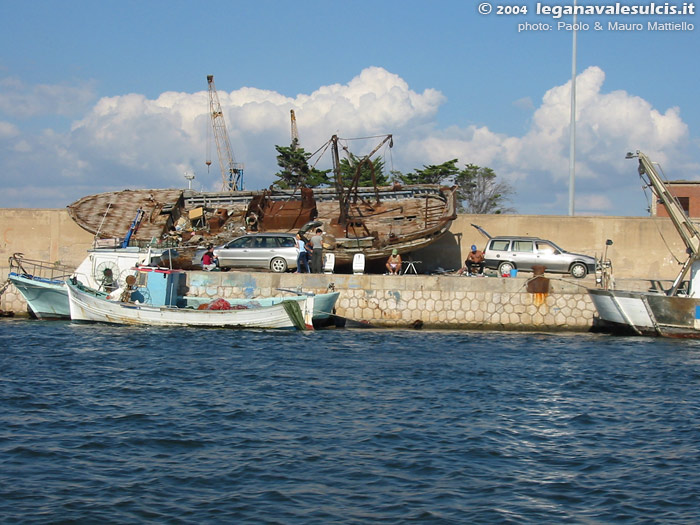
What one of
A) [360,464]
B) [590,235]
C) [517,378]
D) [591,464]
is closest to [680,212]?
[590,235]

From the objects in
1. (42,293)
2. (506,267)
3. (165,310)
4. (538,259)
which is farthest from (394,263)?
(42,293)

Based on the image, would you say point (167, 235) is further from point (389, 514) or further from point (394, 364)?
point (389, 514)

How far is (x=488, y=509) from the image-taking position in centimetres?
939

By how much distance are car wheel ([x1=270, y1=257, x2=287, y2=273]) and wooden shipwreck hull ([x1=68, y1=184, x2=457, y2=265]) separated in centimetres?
181

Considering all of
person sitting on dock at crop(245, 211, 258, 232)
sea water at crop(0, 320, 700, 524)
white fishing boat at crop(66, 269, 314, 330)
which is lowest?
sea water at crop(0, 320, 700, 524)

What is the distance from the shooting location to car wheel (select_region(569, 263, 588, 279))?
88.6 ft

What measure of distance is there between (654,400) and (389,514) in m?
8.24

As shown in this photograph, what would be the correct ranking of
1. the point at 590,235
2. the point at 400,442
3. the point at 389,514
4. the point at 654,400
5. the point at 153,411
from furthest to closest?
the point at 590,235, the point at 654,400, the point at 153,411, the point at 400,442, the point at 389,514

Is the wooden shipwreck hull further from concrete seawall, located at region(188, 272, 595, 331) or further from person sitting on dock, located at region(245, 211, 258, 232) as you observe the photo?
concrete seawall, located at region(188, 272, 595, 331)

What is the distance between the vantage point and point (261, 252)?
89.0 feet

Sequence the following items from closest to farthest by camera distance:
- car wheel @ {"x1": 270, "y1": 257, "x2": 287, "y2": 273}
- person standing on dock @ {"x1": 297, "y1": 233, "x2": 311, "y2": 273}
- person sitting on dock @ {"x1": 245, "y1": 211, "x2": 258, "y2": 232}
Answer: person standing on dock @ {"x1": 297, "y1": 233, "x2": 311, "y2": 273} < car wheel @ {"x1": 270, "y1": 257, "x2": 287, "y2": 273} < person sitting on dock @ {"x1": 245, "y1": 211, "x2": 258, "y2": 232}

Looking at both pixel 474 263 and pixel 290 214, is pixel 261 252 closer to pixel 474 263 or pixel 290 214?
pixel 290 214

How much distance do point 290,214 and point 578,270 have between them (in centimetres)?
1121

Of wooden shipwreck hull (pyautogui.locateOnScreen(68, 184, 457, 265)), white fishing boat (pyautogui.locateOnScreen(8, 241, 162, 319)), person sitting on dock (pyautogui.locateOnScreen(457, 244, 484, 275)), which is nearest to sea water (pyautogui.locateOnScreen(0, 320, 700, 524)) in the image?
white fishing boat (pyautogui.locateOnScreen(8, 241, 162, 319))
